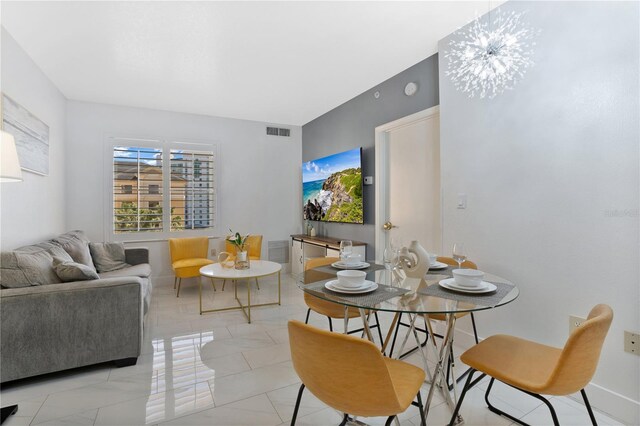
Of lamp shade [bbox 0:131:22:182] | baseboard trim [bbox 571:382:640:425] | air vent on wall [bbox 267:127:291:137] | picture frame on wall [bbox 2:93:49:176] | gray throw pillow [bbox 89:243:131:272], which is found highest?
air vent on wall [bbox 267:127:291:137]

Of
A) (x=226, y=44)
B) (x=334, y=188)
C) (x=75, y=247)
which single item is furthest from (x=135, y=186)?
(x=334, y=188)

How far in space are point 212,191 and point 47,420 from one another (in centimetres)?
377

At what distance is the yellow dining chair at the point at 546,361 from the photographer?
4.07 ft

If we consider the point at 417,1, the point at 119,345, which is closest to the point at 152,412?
the point at 119,345

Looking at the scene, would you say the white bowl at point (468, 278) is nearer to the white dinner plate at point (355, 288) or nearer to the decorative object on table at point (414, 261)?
the decorative object on table at point (414, 261)

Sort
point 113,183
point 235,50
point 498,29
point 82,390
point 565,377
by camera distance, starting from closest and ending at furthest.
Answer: point 565,377
point 82,390
point 498,29
point 235,50
point 113,183

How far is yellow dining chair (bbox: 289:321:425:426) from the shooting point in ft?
3.48

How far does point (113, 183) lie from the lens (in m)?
4.62

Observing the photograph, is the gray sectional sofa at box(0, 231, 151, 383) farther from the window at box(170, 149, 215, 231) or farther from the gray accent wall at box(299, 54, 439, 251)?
the gray accent wall at box(299, 54, 439, 251)

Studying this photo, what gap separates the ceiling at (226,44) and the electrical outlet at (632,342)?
7.77ft

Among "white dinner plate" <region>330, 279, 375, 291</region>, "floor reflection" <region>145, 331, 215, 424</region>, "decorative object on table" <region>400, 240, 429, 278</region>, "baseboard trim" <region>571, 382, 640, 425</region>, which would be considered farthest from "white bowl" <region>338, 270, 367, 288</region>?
"baseboard trim" <region>571, 382, 640, 425</region>

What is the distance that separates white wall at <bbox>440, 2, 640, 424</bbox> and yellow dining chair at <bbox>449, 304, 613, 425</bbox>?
55cm

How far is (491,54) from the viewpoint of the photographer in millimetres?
2168

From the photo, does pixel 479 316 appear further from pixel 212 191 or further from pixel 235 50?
pixel 212 191
